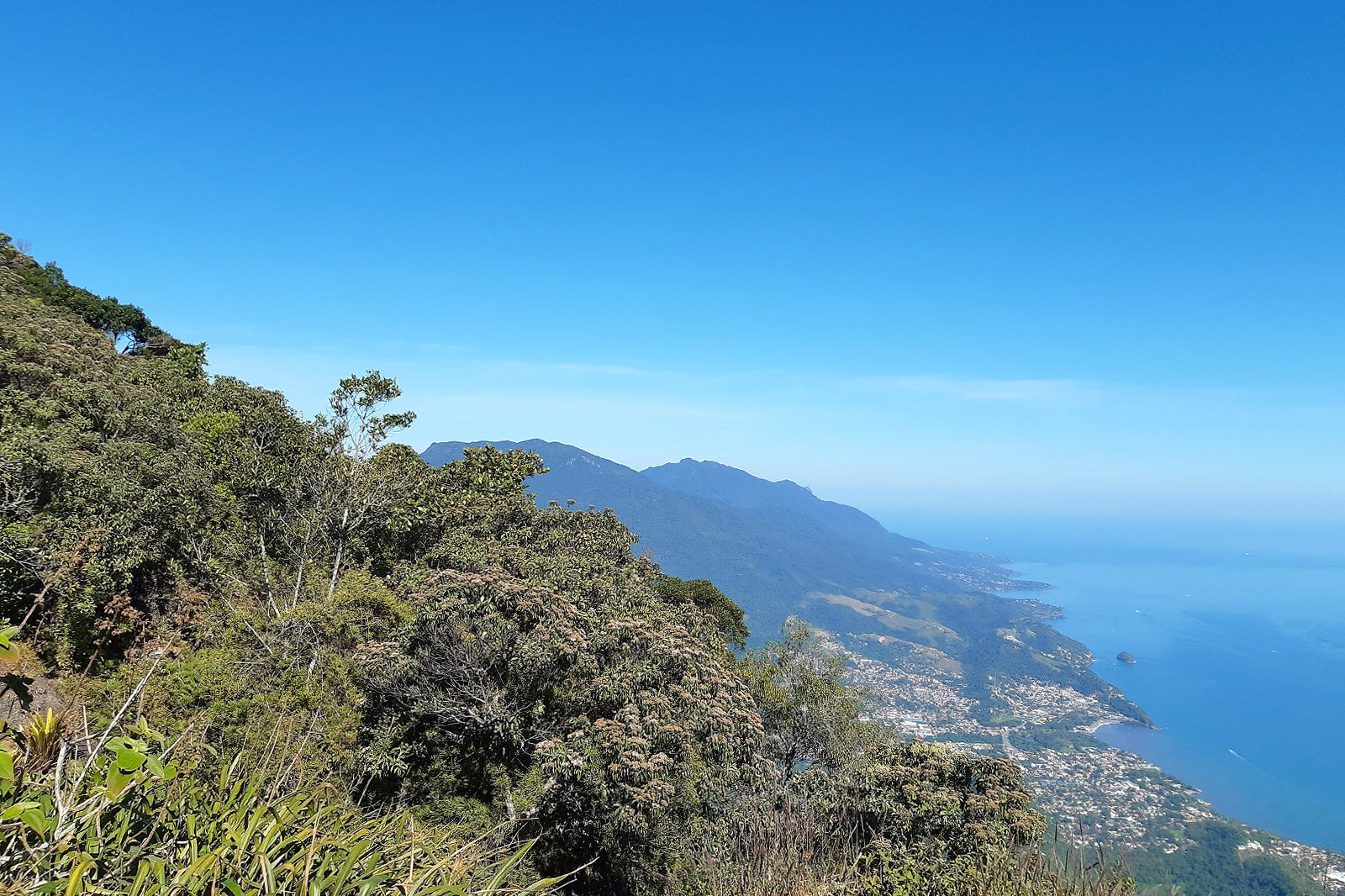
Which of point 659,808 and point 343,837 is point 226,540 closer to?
point 659,808

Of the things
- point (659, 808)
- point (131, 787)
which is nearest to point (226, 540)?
point (659, 808)

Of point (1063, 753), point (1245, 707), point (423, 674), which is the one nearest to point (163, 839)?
point (423, 674)

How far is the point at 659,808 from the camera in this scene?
816cm

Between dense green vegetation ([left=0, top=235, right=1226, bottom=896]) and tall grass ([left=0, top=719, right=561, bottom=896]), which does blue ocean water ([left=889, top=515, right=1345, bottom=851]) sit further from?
tall grass ([left=0, top=719, right=561, bottom=896])

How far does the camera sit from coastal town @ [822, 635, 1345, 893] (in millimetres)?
25794

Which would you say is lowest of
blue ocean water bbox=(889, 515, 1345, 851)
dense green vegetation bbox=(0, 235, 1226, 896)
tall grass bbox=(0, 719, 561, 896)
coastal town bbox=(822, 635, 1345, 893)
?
blue ocean water bbox=(889, 515, 1345, 851)

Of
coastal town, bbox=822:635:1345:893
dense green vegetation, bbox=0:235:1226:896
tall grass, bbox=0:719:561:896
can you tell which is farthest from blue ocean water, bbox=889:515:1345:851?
tall grass, bbox=0:719:561:896

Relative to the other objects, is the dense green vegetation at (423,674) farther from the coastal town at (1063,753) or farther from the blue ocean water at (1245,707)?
Answer: the blue ocean water at (1245,707)

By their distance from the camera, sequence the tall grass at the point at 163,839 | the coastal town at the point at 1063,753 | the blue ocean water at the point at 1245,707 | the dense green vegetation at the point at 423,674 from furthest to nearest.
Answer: the blue ocean water at the point at 1245,707 → the coastal town at the point at 1063,753 → the dense green vegetation at the point at 423,674 → the tall grass at the point at 163,839

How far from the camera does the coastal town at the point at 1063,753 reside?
25.8 m

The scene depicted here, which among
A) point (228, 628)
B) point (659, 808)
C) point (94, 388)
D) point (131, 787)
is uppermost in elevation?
point (94, 388)

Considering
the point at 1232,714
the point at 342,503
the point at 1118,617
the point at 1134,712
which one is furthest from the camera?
the point at 1118,617

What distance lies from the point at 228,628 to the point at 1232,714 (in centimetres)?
14866

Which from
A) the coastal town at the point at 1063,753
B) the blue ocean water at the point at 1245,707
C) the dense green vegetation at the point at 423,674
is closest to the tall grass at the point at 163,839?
the dense green vegetation at the point at 423,674
